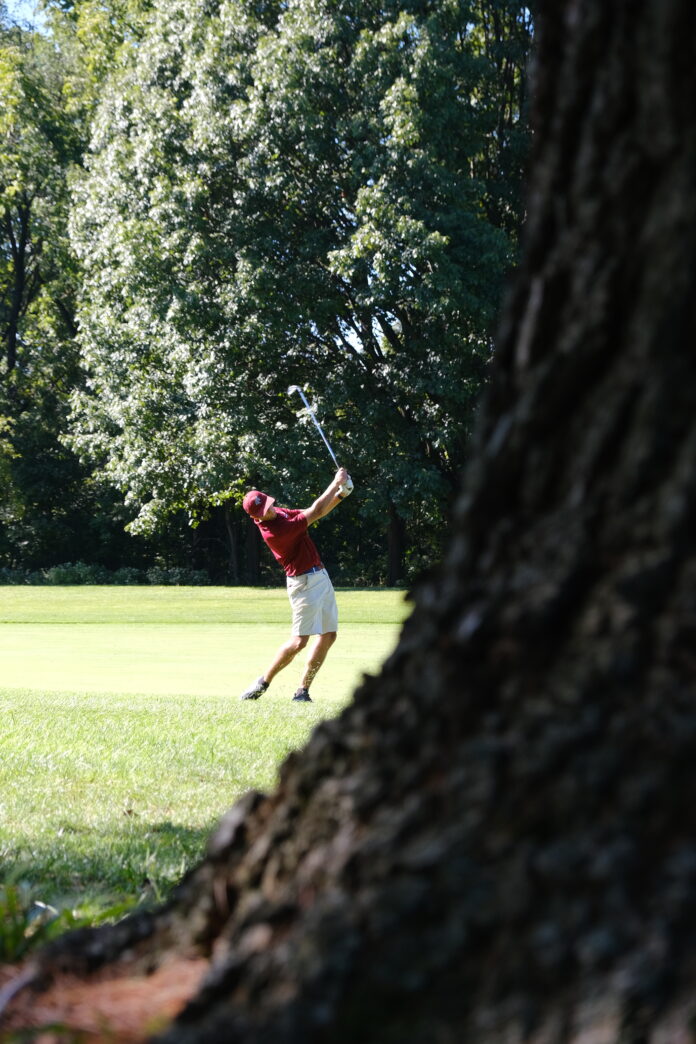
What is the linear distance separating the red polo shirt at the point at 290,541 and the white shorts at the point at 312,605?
16 cm

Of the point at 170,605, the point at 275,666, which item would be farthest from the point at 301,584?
the point at 170,605

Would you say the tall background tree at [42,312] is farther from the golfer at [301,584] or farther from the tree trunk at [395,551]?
the golfer at [301,584]

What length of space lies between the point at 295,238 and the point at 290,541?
67.3 feet

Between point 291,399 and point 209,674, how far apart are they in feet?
67.0

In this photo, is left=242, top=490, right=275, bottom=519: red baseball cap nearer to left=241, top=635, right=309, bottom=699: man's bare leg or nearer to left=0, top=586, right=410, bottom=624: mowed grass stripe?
left=241, top=635, right=309, bottom=699: man's bare leg

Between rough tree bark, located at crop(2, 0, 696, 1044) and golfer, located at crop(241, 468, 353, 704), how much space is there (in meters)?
8.32

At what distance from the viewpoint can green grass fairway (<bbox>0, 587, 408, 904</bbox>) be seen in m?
4.78

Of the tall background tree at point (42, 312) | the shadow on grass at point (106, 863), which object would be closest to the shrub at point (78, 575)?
the tall background tree at point (42, 312)

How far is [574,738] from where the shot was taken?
1.42m

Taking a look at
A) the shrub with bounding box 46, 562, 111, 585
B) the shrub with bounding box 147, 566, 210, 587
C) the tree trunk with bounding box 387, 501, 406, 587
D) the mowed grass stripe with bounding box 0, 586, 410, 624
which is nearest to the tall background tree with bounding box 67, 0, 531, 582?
the mowed grass stripe with bounding box 0, 586, 410, 624

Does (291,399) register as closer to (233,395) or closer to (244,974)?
(233,395)

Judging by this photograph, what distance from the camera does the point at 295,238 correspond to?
1167 inches

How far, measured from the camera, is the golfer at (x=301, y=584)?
33.3 feet

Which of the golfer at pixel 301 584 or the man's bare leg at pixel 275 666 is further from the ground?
the golfer at pixel 301 584
